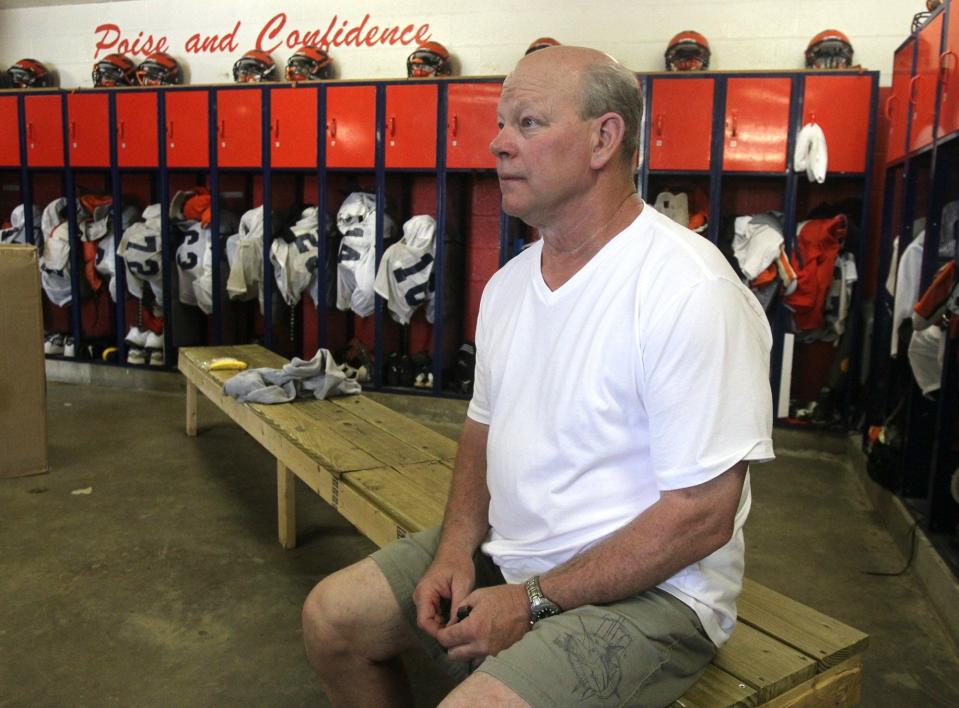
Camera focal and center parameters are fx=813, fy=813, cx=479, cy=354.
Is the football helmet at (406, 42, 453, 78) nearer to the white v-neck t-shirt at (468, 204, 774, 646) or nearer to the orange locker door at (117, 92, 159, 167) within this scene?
the orange locker door at (117, 92, 159, 167)

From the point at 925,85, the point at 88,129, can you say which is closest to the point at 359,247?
the point at 88,129

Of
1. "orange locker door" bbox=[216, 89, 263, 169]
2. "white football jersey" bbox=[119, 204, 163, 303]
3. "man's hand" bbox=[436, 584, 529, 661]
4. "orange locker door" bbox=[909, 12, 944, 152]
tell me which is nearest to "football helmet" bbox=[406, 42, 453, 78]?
"orange locker door" bbox=[216, 89, 263, 169]

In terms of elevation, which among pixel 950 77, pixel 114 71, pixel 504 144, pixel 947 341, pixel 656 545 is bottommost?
pixel 656 545

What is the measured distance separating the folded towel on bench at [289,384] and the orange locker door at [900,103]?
2.61 m

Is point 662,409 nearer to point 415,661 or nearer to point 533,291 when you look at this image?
point 533,291

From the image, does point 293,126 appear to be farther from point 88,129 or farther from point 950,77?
point 950,77

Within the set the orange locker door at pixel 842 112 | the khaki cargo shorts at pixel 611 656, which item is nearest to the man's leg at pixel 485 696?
the khaki cargo shorts at pixel 611 656

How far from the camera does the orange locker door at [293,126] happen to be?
4.85 meters

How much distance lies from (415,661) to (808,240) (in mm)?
3050

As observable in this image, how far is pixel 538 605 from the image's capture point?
3.70ft

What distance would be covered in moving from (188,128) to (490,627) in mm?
4817

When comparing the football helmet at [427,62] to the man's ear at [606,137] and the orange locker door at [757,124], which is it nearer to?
the orange locker door at [757,124]

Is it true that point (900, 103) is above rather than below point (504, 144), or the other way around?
above

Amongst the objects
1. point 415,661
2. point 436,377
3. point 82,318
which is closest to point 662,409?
point 415,661
